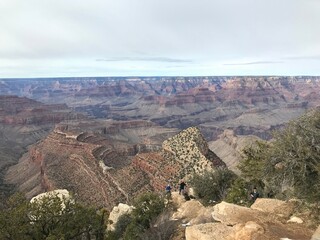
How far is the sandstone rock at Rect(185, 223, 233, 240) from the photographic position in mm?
18594

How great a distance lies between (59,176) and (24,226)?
58.3 metres

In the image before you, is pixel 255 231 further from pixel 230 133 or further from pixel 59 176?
pixel 230 133

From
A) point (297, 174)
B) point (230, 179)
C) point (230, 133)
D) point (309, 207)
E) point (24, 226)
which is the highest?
point (297, 174)

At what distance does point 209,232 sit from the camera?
19016 mm

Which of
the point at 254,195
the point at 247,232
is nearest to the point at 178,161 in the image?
the point at 254,195

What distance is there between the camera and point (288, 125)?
23.0 meters

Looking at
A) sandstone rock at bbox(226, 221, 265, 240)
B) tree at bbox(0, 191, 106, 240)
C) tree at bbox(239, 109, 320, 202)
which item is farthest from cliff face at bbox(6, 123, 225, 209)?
sandstone rock at bbox(226, 221, 265, 240)

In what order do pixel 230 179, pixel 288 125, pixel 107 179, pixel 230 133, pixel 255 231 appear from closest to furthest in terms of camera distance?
pixel 255 231, pixel 288 125, pixel 230 179, pixel 107 179, pixel 230 133

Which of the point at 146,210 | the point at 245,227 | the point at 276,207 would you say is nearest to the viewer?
the point at 245,227

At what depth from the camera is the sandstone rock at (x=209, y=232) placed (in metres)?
18.6

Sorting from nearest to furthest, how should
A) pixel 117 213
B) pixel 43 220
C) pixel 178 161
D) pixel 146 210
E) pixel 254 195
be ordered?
pixel 43 220, pixel 254 195, pixel 146 210, pixel 117 213, pixel 178 161

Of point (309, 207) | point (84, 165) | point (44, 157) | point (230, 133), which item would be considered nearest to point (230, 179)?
point (309, 207)

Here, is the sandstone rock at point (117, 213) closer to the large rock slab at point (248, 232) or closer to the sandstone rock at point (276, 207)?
the sandstone rock at point (276, 207)

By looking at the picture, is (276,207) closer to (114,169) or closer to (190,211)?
(190,211)
